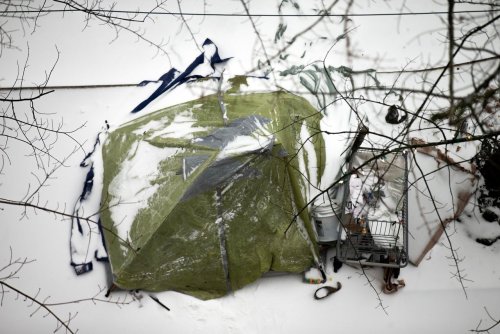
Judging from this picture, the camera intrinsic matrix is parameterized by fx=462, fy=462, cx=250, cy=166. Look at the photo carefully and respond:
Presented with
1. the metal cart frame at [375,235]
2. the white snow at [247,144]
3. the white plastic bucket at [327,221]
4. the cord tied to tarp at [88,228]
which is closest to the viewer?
the white snow at [247,144]

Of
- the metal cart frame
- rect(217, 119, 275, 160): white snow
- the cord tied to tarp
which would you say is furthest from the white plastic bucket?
the cord tied to tarp

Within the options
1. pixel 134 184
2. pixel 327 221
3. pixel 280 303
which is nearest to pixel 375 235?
pixel 327 221

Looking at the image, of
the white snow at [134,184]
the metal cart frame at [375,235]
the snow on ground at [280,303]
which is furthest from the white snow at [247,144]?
the snow on ground at [280,303]

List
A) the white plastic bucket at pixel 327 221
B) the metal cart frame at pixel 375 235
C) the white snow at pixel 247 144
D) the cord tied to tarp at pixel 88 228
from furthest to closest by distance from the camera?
the cord tied to tarp at pixel 88 228
the white plastic bucket at pixel 327 221
the metal cart frame at pixel 375 235
the white snow at pixel 247 144

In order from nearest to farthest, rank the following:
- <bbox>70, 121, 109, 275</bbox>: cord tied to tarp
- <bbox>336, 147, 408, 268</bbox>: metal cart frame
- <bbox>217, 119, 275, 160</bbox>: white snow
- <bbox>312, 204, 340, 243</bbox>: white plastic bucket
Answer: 1. <bbox>217, 119, 275, 160</bbox>: white snow
2. <bbox>336, 147, 408, 268</bbox>: metal cart frame
3. <bbox>312, 204, 340, 243</bbox>: white plastic bucket
4. <bbox>70, 121, 109, 275</bbox>: cord tied to tarp

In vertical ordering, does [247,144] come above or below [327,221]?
above

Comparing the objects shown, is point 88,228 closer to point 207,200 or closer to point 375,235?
point 207,200

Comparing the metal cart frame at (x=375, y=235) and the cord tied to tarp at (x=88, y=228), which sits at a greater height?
the cord tied to tarp at (x=88, y=228)

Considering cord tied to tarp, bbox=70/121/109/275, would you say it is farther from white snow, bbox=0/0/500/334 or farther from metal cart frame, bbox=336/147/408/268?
metal cart frame, bbox=336/147/408/268

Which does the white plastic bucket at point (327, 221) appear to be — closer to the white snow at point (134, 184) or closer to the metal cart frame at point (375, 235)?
the metal cart frame at point (375, 235)

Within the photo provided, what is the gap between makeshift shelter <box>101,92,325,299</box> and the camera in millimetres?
3777

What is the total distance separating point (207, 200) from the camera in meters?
3.81

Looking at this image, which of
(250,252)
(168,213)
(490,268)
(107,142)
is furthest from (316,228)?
(107,142)

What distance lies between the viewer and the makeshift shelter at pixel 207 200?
12.4 feet
